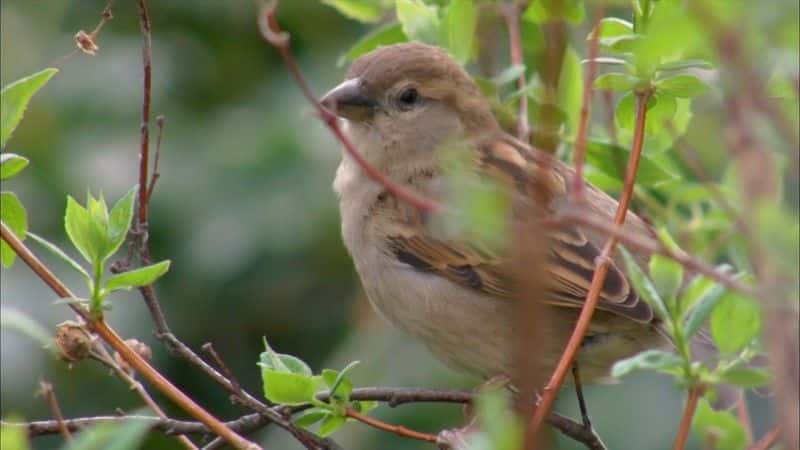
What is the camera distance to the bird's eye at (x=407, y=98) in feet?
11.6

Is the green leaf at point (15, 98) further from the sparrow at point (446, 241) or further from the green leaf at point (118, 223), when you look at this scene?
the sparrow at point (446, 241)

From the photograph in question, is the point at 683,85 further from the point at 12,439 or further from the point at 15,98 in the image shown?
the point at 12,439

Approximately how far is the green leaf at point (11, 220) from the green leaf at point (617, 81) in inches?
33.5

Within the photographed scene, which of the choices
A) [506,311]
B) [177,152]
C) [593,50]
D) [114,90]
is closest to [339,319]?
[177,152]

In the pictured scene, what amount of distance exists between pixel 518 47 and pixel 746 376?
4.67 ft

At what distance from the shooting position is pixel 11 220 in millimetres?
1833

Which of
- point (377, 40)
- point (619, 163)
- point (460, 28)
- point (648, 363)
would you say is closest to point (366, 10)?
point (377, 40)

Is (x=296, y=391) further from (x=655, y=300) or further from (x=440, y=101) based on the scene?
(x=440, y=101)

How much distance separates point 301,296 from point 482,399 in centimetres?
367

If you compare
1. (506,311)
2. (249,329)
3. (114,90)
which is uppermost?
→ (114,90)

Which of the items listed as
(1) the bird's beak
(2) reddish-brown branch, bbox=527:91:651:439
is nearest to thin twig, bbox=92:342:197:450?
(2) reddish-brown branch, bbox=527:91:651:439

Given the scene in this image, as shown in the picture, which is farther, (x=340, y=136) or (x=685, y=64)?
(x=685, y=64)

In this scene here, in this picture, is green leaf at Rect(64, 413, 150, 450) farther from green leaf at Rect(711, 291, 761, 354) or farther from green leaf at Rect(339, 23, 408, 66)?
green leaf at Rect(339, 23, 408, 66)

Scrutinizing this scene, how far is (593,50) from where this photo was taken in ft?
5.32
